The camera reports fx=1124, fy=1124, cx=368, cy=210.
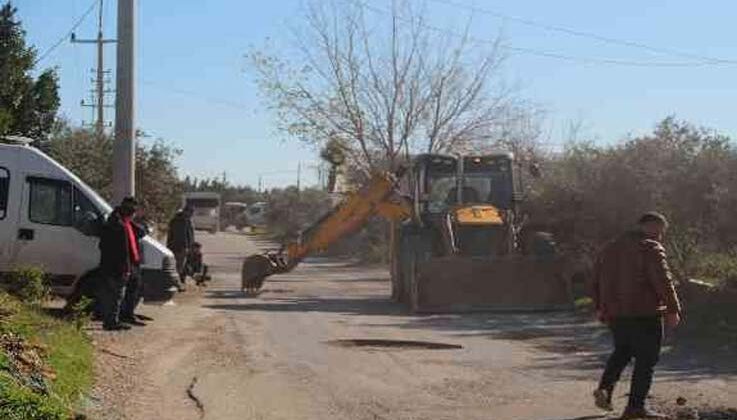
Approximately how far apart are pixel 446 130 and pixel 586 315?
61.3 ft

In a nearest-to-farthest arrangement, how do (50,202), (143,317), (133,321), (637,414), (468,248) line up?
(637,414), (133,321), (50,202), (143,317), (468,248)

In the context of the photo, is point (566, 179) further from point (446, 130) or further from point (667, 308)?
point (446, 130)

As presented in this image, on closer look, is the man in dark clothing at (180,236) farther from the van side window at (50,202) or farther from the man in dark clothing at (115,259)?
the man in dark clothing at (115,259)

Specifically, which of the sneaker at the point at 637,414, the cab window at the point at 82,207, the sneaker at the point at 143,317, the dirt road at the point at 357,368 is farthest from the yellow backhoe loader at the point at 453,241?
the sneaker at the point at 637,414

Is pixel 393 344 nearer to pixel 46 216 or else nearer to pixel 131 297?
pixel 131 297

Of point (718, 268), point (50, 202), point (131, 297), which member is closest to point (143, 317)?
point (131, 297)

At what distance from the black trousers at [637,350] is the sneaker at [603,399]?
0.18 ft

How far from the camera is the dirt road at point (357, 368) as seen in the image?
9.97 meters

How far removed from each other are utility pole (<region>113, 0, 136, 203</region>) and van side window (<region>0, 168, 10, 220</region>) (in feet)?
13.3

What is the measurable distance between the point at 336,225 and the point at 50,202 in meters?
7.92

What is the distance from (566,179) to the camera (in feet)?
71.9

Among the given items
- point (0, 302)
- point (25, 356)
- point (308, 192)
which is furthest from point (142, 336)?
point (308, 192)

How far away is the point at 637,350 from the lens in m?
9.41

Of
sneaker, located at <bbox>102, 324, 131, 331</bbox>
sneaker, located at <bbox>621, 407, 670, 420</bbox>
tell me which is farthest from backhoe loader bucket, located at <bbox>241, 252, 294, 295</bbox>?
sneaker, located at <bbox>621, 407, 670, 420</bbox>
